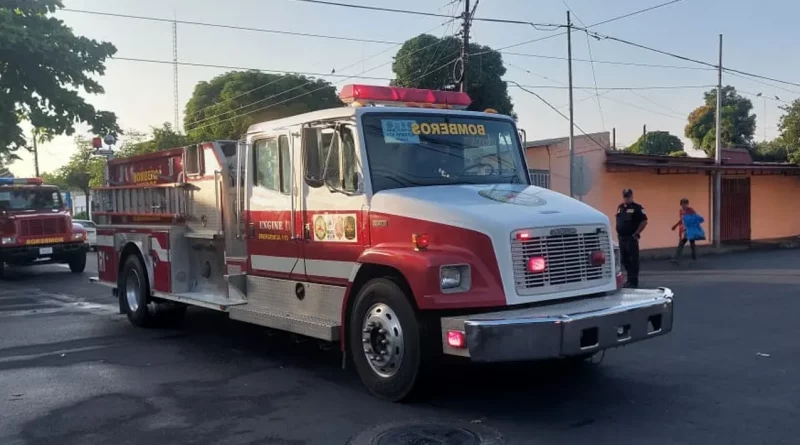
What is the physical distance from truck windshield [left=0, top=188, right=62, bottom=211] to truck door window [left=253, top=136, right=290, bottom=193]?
1295 cm

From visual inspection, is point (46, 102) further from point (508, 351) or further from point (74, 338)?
point (508, 351)

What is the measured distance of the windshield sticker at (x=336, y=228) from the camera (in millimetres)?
6980

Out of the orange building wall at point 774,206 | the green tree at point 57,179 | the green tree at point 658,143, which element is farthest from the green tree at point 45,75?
the green tree at point 658,143

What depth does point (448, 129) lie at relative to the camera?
738cm

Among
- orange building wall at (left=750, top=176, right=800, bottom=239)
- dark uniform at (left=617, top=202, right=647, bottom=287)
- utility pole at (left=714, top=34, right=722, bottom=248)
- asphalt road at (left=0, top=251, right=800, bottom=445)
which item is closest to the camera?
asphalt road at (left=0, top=251, right=800, bottom=445)

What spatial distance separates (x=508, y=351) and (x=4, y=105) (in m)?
18.0

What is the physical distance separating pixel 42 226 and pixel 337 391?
46.9 feet

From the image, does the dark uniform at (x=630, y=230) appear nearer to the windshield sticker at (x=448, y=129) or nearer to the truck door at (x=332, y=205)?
the windshield sticker at (x=448, y=129)

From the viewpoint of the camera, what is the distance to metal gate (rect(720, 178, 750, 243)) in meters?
26.0

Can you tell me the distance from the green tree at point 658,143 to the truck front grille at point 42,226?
50065 mm

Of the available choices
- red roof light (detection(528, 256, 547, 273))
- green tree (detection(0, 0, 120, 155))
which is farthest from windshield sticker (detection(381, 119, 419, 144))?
green tree (detection(0, 0, 120, 155))

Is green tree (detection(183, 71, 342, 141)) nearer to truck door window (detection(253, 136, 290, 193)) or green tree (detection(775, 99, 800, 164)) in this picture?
green tree (detection(775, 99, 800, 164))

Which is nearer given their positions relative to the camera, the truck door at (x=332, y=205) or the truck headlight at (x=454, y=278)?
the truck headlight at (x=454, y=278)

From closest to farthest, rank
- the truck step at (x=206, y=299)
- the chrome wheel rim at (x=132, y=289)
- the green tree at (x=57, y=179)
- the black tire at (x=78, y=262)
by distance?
the truck step at (x=206, y=299) < the chrome wheel rim at (x=132, y=289) < the black tire at (x=78, y=262) < the green tree at (x=57, y=179)
